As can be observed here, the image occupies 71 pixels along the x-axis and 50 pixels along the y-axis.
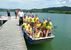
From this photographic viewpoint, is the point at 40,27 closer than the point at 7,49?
No

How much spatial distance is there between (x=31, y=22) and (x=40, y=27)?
11.6ft

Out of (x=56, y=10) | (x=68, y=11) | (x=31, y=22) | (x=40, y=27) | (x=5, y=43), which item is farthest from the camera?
(x=56, y=10)

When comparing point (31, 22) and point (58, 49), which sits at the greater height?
point (31, 22)

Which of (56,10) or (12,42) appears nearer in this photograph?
(12,42)

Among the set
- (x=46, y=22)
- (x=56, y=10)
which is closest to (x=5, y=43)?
(x=46, y=22)

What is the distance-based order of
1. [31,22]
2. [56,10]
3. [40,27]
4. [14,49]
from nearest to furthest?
[14,49]
[40,27]
[31,22]
[56,10]

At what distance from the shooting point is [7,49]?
1266 cm

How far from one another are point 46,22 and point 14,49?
7120 mm

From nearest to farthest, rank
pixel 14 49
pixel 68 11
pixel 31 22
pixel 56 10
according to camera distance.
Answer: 1. pixel 14 49
2. pixel 31 22
3. pixel 68 11
4. pixel 56 10

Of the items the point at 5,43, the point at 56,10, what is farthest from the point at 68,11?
the point at 5,43

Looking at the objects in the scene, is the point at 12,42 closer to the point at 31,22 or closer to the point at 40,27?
the point at 40,27

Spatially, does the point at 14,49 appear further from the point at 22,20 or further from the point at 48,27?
the point at 22,20

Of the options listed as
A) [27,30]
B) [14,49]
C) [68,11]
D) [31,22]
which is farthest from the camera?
[68,11]

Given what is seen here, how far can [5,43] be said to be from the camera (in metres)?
14.3
